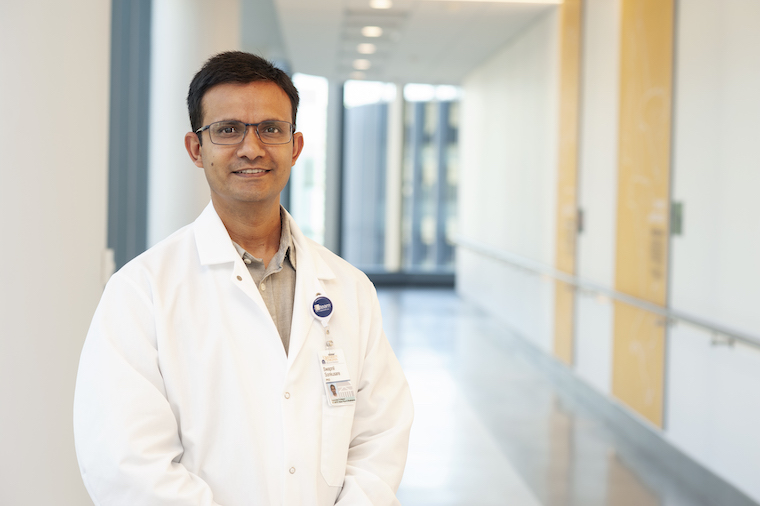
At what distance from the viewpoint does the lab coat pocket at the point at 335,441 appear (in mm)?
1533

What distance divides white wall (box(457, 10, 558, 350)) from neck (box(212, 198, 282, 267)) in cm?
551

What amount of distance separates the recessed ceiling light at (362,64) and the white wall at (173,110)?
598cm

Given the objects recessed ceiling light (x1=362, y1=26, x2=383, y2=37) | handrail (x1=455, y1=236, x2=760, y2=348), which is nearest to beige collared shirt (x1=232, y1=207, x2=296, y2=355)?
handrail (x1=455, y1=236, x2=760, y2=348)

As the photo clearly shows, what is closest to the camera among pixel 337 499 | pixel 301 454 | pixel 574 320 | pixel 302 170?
pixel 301 454

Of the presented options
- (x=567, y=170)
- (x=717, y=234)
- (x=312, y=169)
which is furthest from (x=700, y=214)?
(x=312, y=169)

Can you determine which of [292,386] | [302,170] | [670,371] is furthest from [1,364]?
[302,170]

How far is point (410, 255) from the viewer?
13391 millimetres

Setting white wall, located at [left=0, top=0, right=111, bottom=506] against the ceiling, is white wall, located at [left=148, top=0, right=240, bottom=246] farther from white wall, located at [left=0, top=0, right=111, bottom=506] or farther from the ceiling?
the ceiling

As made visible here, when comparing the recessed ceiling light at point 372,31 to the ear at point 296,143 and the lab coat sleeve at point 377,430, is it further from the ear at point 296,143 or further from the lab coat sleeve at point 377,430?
the lab coat sleeve at point 377,430

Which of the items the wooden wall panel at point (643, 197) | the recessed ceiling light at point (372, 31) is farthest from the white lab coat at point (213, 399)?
the recessed ceiling light at point (372, 31)

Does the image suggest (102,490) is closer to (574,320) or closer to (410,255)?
(574,320)

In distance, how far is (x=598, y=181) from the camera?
584 centimetres

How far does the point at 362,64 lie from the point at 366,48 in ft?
4.44

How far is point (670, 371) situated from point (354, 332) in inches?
138
